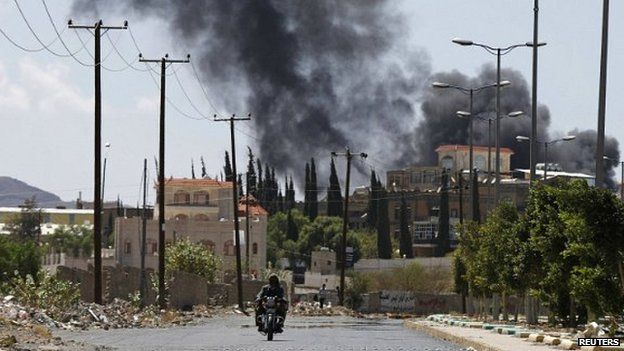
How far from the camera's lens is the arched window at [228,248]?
156 m

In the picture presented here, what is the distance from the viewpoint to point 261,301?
39938 millimetres

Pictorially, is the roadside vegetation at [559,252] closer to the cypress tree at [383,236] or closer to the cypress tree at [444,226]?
the cypress tree at [444,226]

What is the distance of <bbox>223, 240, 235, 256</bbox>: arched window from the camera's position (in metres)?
156

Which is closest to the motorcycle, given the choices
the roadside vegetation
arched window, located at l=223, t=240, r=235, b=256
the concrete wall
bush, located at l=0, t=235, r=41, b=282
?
the roadside vegetation

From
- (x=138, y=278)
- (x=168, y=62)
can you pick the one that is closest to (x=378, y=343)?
(x=168, y=62)

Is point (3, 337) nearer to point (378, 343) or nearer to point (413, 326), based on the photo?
point (378, 343)

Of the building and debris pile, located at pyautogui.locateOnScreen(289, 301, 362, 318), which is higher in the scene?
the building

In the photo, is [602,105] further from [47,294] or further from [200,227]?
[200,227]

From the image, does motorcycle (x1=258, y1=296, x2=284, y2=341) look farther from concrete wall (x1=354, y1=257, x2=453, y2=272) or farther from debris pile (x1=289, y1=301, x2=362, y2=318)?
concrete wall (x1=354, y1=257, x2=453, y2=272)

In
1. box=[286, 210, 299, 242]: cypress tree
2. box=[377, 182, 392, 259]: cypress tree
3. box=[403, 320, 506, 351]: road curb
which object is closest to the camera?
box=[403, 320, 506, 351]: road curb

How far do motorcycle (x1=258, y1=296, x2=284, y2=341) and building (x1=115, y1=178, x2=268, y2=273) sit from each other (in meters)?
93.4

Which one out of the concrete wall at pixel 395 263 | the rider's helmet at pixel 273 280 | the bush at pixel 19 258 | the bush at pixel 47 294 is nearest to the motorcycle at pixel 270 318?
the rider's helmet at pixel 273 280

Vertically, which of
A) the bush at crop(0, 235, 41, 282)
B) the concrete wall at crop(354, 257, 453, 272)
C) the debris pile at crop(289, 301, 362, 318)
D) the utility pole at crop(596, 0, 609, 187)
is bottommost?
the debris pile at crop(289, 301, 362, 318)

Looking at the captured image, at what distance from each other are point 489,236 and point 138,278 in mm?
29600
